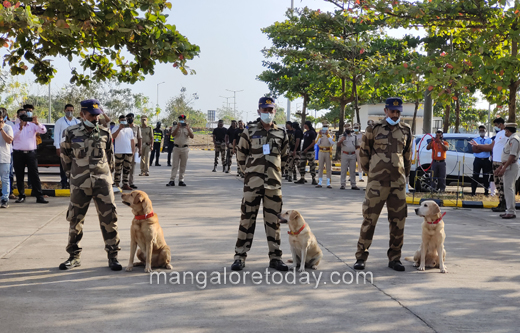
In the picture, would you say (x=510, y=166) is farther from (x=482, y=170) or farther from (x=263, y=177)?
(x=263, y=177)

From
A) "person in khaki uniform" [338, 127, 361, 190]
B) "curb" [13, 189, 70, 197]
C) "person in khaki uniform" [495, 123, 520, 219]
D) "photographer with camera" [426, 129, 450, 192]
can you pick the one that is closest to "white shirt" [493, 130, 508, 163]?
"person in khaki uniform" [495, 123, 520, 219]

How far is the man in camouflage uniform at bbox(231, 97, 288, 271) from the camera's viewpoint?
249 inches

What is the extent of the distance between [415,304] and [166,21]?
8129 millimetres

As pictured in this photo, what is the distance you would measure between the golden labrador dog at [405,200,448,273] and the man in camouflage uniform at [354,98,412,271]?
251 millimetres

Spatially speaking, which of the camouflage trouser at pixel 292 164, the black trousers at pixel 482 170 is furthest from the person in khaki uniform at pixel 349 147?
the black trousers at pixel 482 170

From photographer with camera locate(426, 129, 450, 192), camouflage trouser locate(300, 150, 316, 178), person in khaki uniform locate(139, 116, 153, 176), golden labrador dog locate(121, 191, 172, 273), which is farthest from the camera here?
person in khaki uniform locate(139, 116, 153, 176)

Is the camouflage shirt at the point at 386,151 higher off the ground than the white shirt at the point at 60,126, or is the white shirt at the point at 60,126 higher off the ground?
the white shirt at the point at 60,126

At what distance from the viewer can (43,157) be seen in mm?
16531

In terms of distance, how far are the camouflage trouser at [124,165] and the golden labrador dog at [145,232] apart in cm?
803

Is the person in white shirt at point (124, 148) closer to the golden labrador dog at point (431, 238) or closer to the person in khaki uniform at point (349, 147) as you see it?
the person in khaki uniform at point (349, 147)

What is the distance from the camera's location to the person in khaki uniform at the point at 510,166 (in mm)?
10703

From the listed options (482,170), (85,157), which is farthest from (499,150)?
(85,157)

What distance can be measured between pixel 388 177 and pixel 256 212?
5.29ft

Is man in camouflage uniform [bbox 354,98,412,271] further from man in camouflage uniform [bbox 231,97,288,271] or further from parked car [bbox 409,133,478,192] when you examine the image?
parked car [bbox 409,133,478,192]
